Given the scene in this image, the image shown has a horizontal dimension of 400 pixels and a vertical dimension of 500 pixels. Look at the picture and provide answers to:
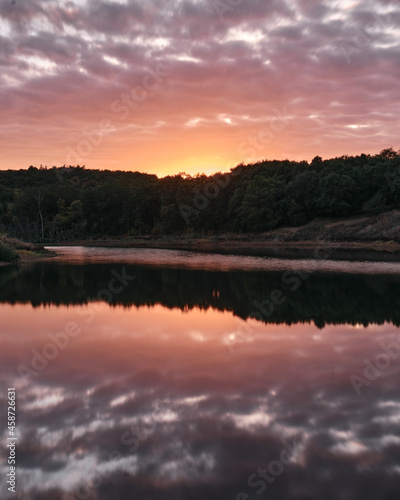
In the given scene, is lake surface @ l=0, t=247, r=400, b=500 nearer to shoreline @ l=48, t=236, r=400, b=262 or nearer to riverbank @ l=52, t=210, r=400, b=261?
shoreline @ l=48, t=236, r=400, b=262

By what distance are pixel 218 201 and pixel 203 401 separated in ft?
332

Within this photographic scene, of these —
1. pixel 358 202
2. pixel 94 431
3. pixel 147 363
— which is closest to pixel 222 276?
pixel 147 363

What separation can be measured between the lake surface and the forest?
241 feet

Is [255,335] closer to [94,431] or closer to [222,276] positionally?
[94,431]

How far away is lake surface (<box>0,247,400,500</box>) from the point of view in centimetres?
580

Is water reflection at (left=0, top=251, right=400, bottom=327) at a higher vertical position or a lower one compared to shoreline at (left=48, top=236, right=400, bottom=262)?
higher

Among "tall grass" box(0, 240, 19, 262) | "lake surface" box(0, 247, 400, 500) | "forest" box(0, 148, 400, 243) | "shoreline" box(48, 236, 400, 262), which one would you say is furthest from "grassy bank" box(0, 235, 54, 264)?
"forest" box(0, 148, 400, 243)

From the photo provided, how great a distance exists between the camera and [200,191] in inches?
4606

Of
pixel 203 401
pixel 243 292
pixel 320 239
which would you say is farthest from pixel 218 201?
pixel 203 401

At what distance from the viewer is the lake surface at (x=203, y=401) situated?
19.0ft

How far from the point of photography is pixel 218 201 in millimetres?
108500

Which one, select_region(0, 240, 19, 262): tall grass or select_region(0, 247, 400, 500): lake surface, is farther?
select_region(0, 240, 19, 262): tall grass

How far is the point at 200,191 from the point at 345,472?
11270 cm

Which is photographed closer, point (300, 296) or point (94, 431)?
point (94, 431)
